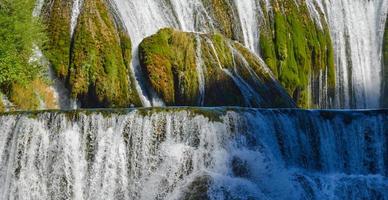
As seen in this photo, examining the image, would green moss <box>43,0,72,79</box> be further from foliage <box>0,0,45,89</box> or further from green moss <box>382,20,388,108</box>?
green moss <box>382,20,388,108</box>

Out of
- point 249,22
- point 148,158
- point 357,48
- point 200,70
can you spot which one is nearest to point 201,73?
→ point 200,70

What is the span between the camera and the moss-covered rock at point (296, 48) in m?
32.3

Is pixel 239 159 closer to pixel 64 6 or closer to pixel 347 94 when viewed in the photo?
pixel 64 6

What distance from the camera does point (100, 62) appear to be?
975 inches

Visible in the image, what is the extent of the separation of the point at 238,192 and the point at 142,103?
22.6 ft

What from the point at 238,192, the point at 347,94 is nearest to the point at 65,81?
the point at 238,192

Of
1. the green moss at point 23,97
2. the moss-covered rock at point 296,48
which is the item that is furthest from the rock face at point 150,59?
the moss-covered rock at point 296,48

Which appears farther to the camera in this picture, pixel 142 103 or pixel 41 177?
pixel 142 103

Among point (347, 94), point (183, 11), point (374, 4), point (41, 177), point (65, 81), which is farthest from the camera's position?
point (374, 4)

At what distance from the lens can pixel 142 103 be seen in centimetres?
2459

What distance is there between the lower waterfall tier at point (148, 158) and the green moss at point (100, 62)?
5.36 meters

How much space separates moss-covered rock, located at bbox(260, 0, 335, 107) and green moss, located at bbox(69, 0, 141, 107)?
26.8ft

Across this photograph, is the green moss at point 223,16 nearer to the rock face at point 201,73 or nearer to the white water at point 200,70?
the rock face at point 201,73

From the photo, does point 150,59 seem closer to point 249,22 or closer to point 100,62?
point 100,62
